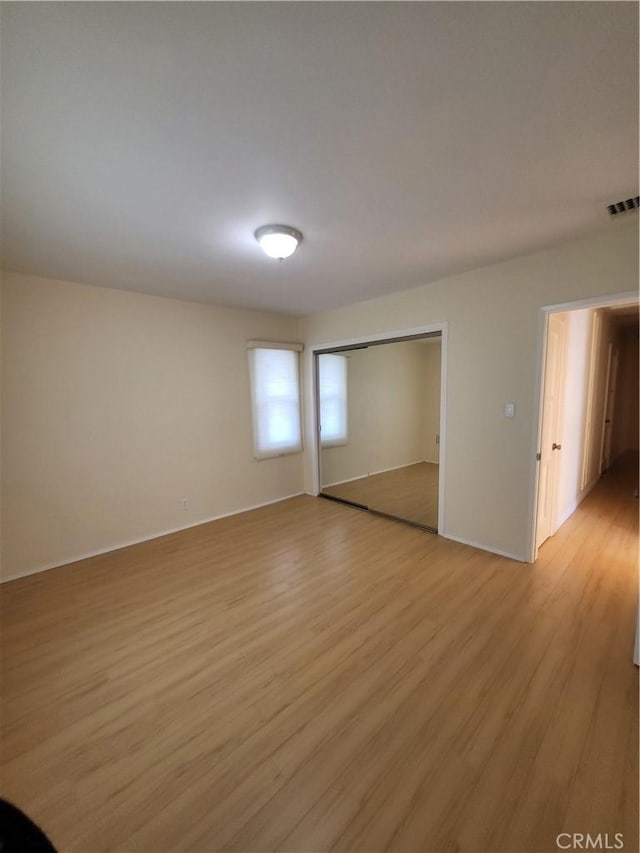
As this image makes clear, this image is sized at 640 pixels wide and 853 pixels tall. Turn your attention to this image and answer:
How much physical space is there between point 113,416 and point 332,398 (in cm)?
279

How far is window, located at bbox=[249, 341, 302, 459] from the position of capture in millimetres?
4207

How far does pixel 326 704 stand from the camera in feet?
5.19

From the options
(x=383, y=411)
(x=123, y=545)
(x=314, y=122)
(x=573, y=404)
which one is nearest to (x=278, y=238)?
(x=314, y=122)

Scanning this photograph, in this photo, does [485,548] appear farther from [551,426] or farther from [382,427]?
[382,427]

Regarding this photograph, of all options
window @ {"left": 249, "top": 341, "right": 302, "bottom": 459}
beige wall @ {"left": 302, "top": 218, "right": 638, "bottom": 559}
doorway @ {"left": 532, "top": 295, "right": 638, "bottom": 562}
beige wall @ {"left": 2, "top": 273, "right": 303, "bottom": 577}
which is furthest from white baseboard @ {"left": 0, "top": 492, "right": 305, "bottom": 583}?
doorway @ {"left": 532, "top": 295, "right": 638, "bottom": 562}

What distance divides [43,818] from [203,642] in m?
0.88

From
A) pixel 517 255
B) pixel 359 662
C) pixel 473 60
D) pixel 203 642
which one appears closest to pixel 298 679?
pixel 359 662

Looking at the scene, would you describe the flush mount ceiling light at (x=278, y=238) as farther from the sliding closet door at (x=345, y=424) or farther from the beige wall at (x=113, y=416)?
the sliding closet door at (x=345, y=424)

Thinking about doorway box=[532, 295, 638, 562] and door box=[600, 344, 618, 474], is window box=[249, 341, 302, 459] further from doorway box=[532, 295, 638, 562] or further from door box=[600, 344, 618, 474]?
door box=[600, 344, 618, 474]

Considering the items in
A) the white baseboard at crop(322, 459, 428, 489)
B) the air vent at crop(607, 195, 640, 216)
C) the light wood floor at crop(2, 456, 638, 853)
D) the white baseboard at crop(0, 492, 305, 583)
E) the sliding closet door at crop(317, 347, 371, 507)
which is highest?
the air vent at crop(607, 195, 640, 216)

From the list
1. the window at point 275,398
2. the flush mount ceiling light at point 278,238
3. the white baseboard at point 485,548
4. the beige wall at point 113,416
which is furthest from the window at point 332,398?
the flush mount ceiling light at point 278,238

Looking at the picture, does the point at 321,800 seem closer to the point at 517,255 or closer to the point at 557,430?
the point at 557,430

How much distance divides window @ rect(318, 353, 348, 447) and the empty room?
1.86 ft

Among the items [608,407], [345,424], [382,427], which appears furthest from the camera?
[382,427]
